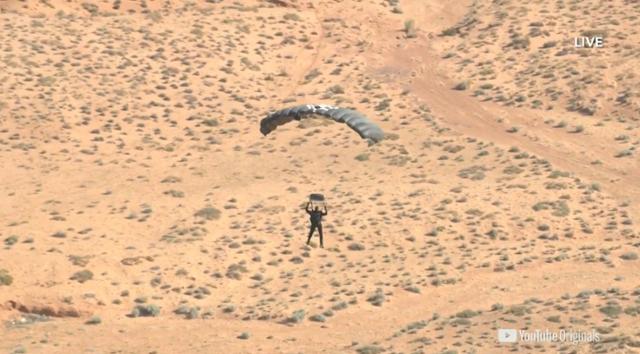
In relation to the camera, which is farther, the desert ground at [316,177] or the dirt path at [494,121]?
the dirt path at [494,121]

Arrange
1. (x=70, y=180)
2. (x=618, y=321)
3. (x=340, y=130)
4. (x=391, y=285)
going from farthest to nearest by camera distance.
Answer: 1. (x=340, y=130)
2. (x=70, y=180)
3. (x=391, y=285)
4. (x=618, y=321)

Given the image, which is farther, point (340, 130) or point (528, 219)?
point (340, 130)

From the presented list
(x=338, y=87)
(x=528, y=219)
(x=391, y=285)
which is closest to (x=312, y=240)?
(x=391, y=285)

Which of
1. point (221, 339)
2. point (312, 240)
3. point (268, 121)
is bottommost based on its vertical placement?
point (221, 339)

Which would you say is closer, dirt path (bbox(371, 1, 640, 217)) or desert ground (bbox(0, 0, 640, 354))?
desert ground (bbox(0, 0, 640, 354))

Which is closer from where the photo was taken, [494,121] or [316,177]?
[316,177]

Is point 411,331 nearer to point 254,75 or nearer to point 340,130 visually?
point 340,130

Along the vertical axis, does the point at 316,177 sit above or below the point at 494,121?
below

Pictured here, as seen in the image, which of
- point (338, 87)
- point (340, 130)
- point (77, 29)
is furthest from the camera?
point (77, 29)
